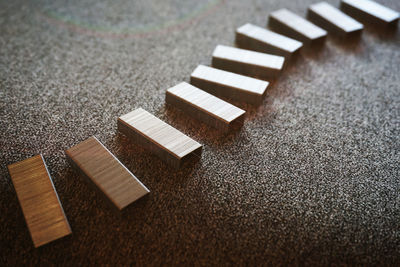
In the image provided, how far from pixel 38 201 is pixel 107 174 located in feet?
0.54

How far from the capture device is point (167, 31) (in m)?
1.53

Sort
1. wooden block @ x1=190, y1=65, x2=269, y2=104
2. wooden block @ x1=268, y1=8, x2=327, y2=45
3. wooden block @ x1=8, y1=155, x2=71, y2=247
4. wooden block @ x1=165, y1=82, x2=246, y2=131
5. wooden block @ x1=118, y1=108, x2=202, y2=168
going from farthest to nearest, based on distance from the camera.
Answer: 1. wooden block @ x1=268, y1=8, x2=327, y2=45
2. wooden block @ x1=190, y1=65, x2=269, y2=104
3. wooden block @ x1=165, y1=82, x2=246, y2=131
4. wooden block @ x1=118, y1=108, x2=202, y2=168
5. wooden block @ x1=8, y1=155, x2=71, y2=247

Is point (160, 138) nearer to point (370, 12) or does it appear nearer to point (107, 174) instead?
point (107, 174)

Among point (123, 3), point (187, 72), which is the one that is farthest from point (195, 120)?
point (123, 3)

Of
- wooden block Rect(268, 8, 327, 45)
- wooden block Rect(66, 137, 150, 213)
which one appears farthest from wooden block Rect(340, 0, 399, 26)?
wooden block Rect(66, 137, 150, 213)

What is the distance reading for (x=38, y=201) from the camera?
813 mm

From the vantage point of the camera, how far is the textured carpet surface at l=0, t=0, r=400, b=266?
80 cm

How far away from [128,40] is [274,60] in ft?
1.97

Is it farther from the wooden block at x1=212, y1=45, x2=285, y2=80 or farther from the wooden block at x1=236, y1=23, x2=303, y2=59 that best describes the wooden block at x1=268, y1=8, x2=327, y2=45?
the wooden block at x1=212, y1=45, x2=285, y2=80

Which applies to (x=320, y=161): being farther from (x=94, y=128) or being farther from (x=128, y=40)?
(x=128, y=40)

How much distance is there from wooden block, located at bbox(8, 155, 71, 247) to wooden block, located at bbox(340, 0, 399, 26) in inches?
60.3

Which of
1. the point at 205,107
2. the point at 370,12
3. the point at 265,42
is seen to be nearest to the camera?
the point at 205,107

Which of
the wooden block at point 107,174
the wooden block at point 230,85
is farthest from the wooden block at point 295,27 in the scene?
the wooden block at point 107,174

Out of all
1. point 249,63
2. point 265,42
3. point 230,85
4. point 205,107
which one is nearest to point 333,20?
point 265,42
